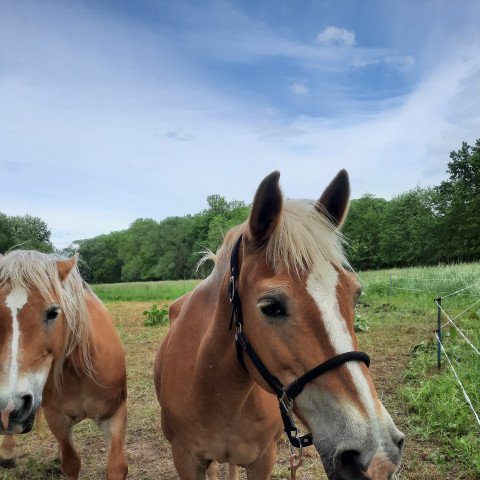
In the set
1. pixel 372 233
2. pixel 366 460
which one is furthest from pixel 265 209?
pixel 372 233

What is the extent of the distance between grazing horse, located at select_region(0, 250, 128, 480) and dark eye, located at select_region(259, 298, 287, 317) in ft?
5.72

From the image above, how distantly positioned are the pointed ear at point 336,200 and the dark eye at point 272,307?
584 mm

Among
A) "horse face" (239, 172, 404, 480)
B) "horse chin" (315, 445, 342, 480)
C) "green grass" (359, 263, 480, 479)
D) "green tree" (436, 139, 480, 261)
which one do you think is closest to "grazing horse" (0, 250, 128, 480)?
"horse face" (239, 172, 404, 480)

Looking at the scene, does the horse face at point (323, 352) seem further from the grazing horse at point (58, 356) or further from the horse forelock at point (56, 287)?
the horse forelock at point (56, 287)

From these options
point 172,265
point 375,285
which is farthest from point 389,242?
point 375,285

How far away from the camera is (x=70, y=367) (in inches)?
131

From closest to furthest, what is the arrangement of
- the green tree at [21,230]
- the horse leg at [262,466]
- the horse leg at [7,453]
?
the horse leg at [262,466] → the horse leg at [7,453] → the green tree at [21,230]

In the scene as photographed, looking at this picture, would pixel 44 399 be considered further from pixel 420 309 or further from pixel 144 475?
pixel 420 309

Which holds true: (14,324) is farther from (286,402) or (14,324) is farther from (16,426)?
(286,402)

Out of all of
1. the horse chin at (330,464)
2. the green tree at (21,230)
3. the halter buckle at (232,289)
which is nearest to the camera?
the horse chin at (330,464)

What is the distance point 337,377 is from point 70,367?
2.60 metres

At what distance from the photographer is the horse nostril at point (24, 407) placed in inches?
96.7

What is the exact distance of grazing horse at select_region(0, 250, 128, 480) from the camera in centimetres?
251

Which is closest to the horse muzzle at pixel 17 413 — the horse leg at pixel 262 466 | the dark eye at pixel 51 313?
the dark eye at pixel 51 313
